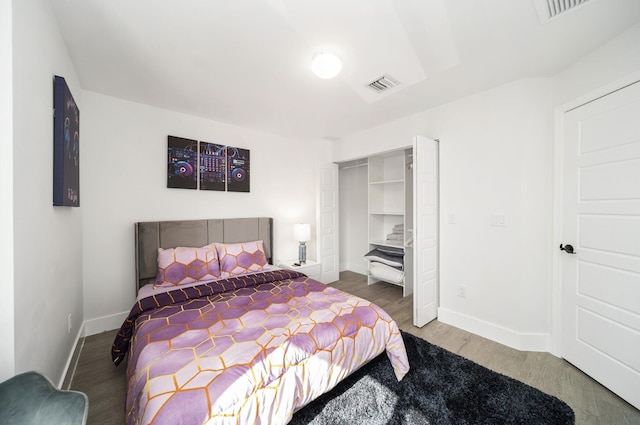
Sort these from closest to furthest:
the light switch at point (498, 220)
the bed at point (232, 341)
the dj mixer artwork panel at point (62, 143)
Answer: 1. the bed at point (232, 341)
2. the dj mixer artwork panel at point (62, 143)
3. the light switch at point (498, 220)

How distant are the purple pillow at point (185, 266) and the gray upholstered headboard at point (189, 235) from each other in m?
0.17

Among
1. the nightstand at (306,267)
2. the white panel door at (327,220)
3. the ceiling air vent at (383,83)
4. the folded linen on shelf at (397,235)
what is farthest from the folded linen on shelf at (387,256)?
the ceiling air vent at (383,83)

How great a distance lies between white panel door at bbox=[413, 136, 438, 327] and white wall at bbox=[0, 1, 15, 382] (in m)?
2.86

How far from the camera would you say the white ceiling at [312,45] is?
1.45 m

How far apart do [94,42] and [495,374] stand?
12.8ft

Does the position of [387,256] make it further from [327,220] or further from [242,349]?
[242,349]

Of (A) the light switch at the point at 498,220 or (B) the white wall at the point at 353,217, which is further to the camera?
(B) the white wall at the point at 353,217

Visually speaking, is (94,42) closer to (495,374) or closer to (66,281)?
(66,281)

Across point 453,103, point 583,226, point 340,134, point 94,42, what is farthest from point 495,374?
point 94,42

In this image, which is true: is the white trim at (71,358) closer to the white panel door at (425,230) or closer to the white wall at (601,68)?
the white panel door at (425,230)

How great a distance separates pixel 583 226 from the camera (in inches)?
75.8

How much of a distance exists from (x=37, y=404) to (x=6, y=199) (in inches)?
32.5

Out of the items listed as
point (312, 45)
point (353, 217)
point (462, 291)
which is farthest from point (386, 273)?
point (312, 45)

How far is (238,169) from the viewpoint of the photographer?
334cm
